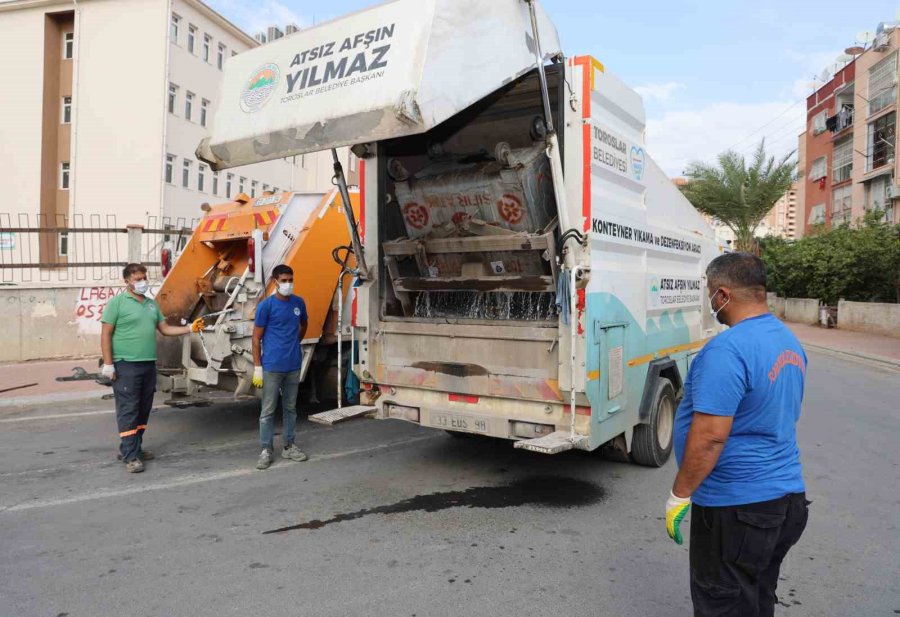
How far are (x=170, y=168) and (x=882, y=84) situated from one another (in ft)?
98.4

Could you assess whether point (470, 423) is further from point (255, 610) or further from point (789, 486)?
point (789, 486)

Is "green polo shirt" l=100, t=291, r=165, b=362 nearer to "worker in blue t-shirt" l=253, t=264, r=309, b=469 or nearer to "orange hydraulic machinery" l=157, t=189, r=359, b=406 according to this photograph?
"orange hydraulic machinery" l=157, t=189, r=359, b=406

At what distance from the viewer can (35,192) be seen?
27.0 metres

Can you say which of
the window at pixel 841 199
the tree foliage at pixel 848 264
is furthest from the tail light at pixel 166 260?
the window at pixel 841 199

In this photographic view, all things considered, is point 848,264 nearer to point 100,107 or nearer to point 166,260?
point 166,260

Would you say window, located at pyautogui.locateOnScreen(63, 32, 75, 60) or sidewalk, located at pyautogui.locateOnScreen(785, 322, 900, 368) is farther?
window, located at pyautogui.locateOnScreen(63, 32, 75, 60)

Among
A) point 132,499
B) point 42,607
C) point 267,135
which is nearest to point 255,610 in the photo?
point 42,607

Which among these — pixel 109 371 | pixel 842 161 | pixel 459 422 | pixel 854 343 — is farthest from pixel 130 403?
pixel 842 161

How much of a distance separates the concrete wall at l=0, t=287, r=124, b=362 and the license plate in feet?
28.7

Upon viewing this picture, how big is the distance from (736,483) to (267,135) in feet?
10.6

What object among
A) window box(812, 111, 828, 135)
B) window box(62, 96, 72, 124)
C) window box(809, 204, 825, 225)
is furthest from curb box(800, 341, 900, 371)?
window box(62, 96, 72, 124)

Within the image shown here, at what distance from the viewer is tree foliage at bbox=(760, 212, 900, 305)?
20.2 metres

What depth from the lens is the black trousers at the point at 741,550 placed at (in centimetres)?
226

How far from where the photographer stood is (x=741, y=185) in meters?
23.3
